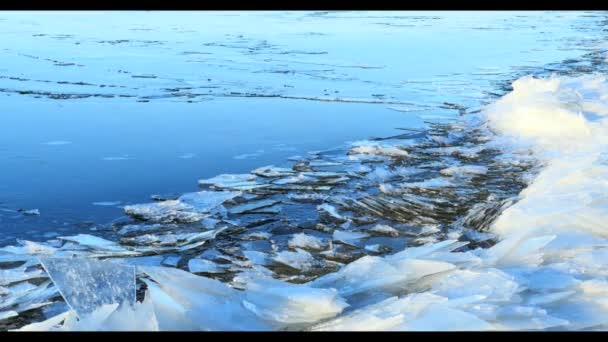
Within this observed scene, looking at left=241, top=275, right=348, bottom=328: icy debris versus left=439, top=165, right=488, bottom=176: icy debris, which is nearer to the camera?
left=241, top=275, right=348, bottom=328: icy debris

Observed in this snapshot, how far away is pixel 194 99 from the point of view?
6207 millimetres

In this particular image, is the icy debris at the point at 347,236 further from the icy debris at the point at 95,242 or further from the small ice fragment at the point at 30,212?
the small ice fragment at the point at 30,212

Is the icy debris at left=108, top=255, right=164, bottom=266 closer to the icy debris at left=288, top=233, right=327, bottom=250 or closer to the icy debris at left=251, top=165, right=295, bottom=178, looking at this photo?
the icy debris at left=288, top=233, right=327, bottom=250

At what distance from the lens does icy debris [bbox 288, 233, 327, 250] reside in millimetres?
2646

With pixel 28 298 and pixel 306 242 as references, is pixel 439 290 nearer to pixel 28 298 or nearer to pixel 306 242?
pixel 306 242

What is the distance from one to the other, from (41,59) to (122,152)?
5002mm

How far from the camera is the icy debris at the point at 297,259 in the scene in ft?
7.95

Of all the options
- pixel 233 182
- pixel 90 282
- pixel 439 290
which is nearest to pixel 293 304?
pixel 439 290

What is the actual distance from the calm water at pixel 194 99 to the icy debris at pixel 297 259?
937 millimetres

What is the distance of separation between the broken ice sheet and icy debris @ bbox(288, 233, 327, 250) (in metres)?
0.87

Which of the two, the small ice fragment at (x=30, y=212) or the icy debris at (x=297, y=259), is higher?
the small ice fragment at (x=30, y=212)

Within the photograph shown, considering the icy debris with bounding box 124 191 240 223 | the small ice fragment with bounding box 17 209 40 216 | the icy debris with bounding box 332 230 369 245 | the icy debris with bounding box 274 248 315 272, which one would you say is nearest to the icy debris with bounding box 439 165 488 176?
the icy debris with bounding box 332 230 369 245

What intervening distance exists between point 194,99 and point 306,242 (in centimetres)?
381

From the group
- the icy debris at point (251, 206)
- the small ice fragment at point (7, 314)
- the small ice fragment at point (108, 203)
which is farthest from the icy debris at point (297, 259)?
the small ice fragment at point (108, 203)
